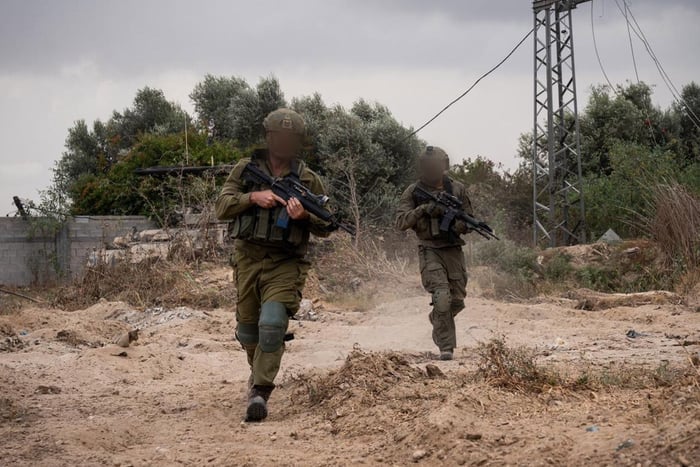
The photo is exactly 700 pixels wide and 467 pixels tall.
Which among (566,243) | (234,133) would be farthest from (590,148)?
(234,133)

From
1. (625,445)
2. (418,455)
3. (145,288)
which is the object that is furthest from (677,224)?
(625,445)

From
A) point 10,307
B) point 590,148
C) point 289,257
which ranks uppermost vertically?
point 590,148

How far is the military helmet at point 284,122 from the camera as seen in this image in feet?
18.1

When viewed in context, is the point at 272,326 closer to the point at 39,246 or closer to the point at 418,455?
the point at 418,455

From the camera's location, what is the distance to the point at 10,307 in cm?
1345

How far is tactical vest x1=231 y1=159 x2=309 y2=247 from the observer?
209 inches

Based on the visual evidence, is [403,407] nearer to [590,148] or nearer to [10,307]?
[10,307]

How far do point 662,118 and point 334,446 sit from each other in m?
28.6

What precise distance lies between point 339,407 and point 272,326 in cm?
63

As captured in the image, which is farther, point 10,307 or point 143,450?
point 10,307

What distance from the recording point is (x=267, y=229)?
209 inches

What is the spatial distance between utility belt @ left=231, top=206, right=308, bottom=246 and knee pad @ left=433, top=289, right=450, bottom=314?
2306 millimetres

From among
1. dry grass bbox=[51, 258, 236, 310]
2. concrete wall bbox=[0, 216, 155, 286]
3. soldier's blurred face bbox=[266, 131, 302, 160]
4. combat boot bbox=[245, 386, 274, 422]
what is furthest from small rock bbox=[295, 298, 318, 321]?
concrete wall bbox=[0, 216, 155, 286]

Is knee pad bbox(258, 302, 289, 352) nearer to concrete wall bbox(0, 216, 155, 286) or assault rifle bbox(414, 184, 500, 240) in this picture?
assault rifle bbox(414, 184, 500, 240)
